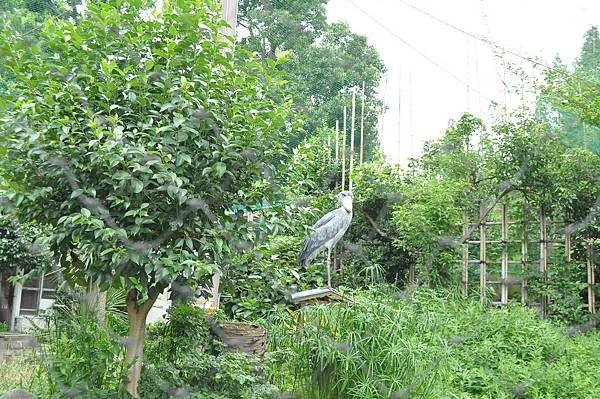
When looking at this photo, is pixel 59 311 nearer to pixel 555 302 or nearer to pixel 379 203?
pixel 379 203

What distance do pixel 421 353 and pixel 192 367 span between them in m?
0.48

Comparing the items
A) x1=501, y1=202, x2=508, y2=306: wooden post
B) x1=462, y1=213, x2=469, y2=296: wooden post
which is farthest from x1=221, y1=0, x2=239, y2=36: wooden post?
x1=501, y1=202, x2=508, y2=306: wooden post

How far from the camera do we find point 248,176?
3.86 ft

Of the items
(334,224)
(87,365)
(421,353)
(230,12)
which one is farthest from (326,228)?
(87,365)

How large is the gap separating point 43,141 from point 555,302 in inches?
76.9

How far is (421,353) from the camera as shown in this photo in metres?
1.46

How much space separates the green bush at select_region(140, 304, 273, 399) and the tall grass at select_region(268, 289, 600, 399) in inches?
6.1

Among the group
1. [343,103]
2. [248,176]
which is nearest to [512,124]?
[343,103]

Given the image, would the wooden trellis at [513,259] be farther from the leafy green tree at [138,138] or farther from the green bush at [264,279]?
the leafy green tree at [138,138]

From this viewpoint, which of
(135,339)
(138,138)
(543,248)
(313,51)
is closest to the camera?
(138,138)

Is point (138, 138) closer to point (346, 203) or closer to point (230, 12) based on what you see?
point (230, 12)

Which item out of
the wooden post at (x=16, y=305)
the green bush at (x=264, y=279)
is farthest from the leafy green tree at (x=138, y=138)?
the wooden post at (x=16, y=305)

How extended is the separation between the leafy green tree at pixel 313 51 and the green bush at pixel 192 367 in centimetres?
45

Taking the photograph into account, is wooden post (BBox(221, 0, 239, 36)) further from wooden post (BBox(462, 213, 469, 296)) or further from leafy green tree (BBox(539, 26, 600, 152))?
wooden post (BBox(462, 213, 469, 296))
